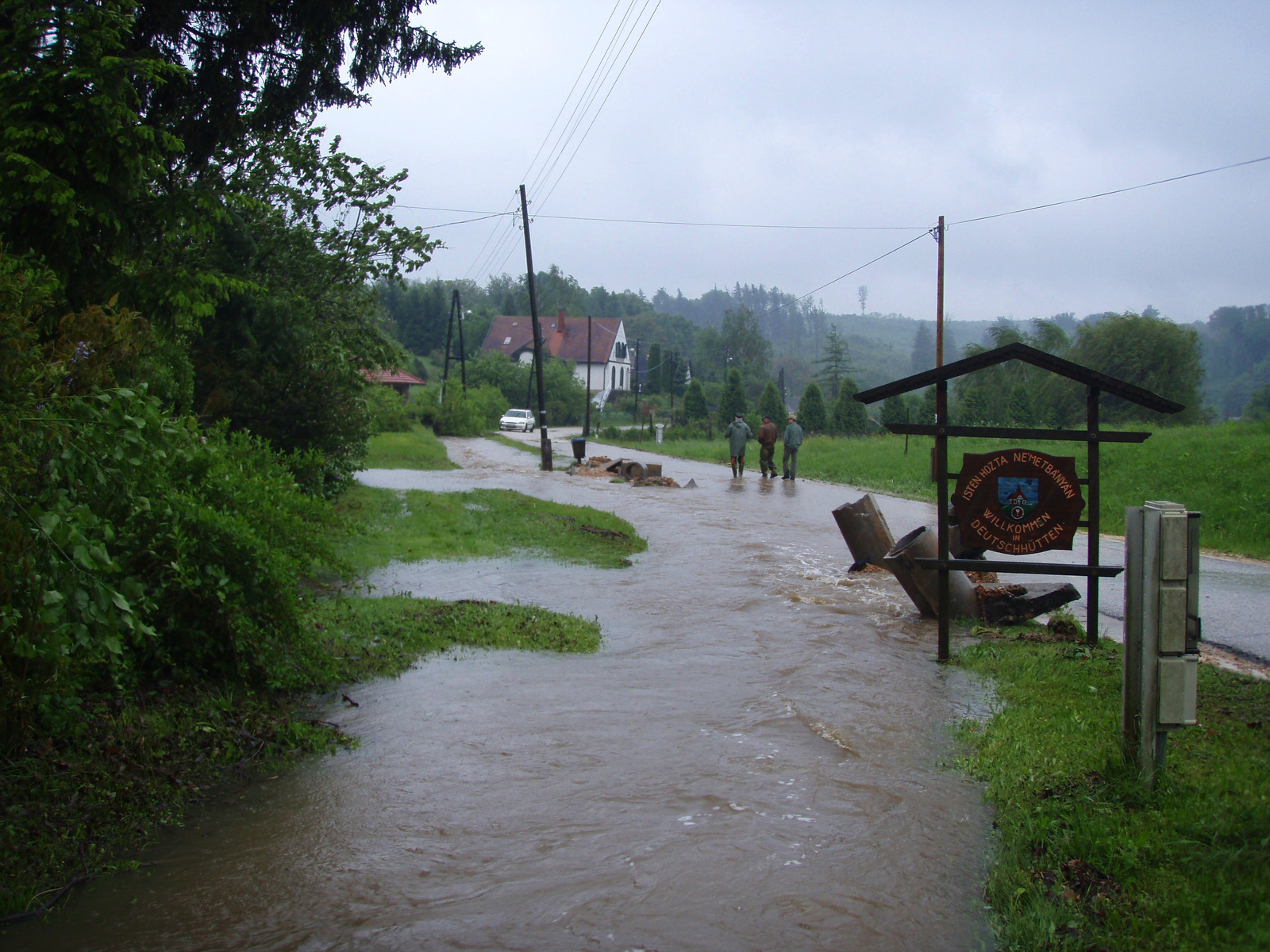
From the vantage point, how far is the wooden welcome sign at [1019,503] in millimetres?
7926

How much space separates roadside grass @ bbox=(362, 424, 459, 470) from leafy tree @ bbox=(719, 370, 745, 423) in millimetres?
35059

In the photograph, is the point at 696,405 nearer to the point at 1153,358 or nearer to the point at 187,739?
the point at 1153,358

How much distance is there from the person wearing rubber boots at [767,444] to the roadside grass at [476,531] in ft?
34.4

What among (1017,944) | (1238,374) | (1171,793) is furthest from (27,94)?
(1238,374)

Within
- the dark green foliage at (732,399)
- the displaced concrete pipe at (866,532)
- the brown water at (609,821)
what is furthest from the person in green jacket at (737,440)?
the dark green foliage at (732,399)

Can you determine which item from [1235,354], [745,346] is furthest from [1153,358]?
[1235,354]

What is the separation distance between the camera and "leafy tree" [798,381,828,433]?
7038 cm

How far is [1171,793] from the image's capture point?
4496 millimetres

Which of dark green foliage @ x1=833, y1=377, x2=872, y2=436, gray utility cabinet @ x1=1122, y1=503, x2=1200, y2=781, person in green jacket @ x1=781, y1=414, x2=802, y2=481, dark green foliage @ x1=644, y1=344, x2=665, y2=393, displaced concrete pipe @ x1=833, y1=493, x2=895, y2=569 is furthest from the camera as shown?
dark green foliage @ x1=644, y1=344, x2=665, y2=393

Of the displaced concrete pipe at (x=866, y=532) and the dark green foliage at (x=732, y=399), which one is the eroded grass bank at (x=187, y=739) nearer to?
the displaced concrete pipe at (x=866, y=532)

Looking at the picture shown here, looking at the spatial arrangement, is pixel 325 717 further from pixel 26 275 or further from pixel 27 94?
pixel 27 94

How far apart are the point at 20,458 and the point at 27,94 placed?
356 centimetres

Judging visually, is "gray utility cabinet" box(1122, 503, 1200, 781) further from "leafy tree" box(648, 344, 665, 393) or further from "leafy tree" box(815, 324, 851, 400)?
"leafy tree" box(648, 344, 665, 393)

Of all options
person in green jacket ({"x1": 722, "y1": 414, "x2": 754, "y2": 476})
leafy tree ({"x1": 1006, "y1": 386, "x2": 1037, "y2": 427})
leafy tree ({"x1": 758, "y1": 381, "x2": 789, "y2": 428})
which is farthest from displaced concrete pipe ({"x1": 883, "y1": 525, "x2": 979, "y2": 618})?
leafy tree ({"x1": 758, "y1": 381, "x2": 789, "y2": 428})
